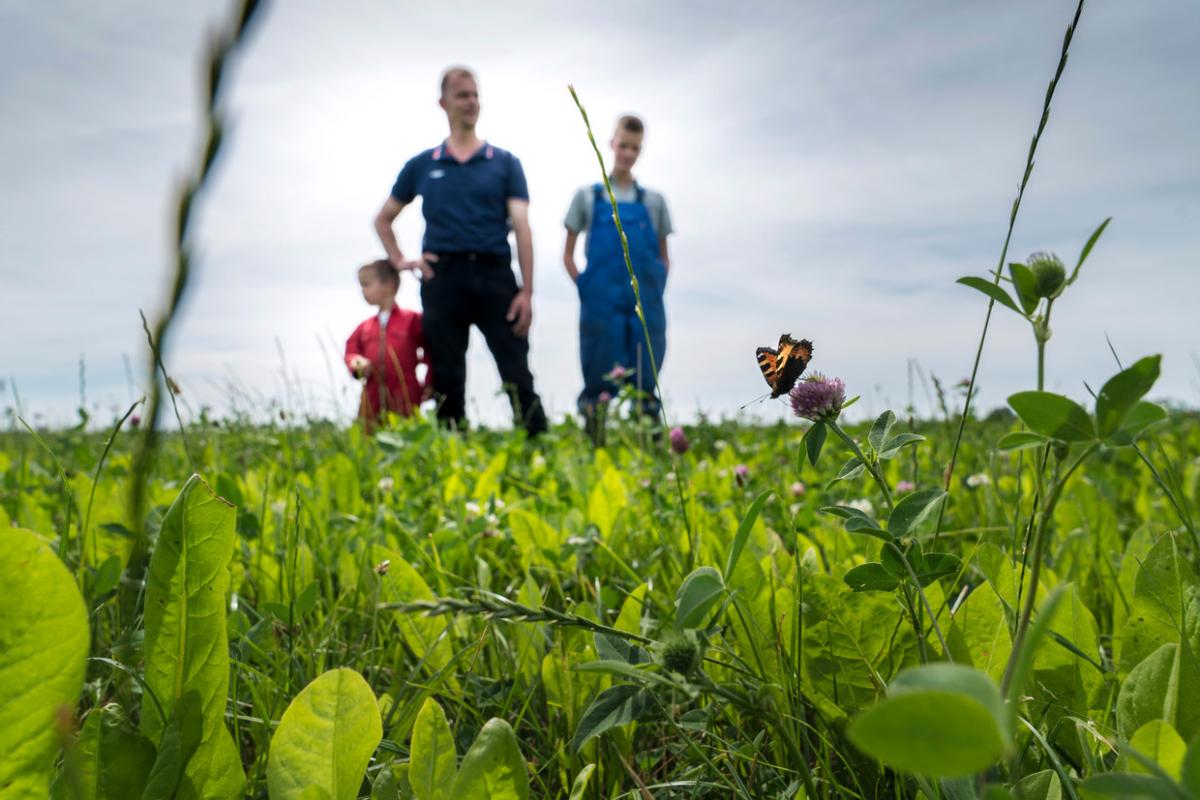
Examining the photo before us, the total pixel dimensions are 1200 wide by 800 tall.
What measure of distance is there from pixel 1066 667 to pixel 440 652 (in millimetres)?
896

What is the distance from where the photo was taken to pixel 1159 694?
2.87 ft

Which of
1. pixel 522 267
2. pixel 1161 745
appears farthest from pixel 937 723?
pixel 522 267

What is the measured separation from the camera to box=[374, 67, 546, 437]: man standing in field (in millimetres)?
7848

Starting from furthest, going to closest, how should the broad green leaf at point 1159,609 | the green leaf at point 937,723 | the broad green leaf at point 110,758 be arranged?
the broad green leaf at point 1159,609 → the broad green leaf at point 110,758 → the green leaf at point 937,723

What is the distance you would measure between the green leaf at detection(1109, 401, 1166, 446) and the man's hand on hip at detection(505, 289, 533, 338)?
765 cm

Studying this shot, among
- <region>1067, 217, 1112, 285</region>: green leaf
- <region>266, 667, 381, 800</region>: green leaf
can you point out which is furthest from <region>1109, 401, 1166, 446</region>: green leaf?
<region>266, 667, 381, 800</region>: green leaf

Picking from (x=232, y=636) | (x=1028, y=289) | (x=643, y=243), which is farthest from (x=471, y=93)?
(x=1028, y=289)

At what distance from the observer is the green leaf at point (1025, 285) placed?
759 mm

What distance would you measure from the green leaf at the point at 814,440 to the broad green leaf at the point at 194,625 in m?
0.65

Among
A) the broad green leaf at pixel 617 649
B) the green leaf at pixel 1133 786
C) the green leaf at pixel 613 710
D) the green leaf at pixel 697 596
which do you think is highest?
the green leaf at pixel 697 596

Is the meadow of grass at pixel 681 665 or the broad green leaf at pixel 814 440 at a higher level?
the broad green leaf at pixel 814 440

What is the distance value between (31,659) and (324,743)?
30 centimetres

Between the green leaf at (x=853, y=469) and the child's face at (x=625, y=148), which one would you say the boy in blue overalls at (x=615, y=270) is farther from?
the green leaf at (x=853, y=469)

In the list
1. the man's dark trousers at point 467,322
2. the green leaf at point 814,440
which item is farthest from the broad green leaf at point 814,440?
the man's dark trousers at point 467,322
